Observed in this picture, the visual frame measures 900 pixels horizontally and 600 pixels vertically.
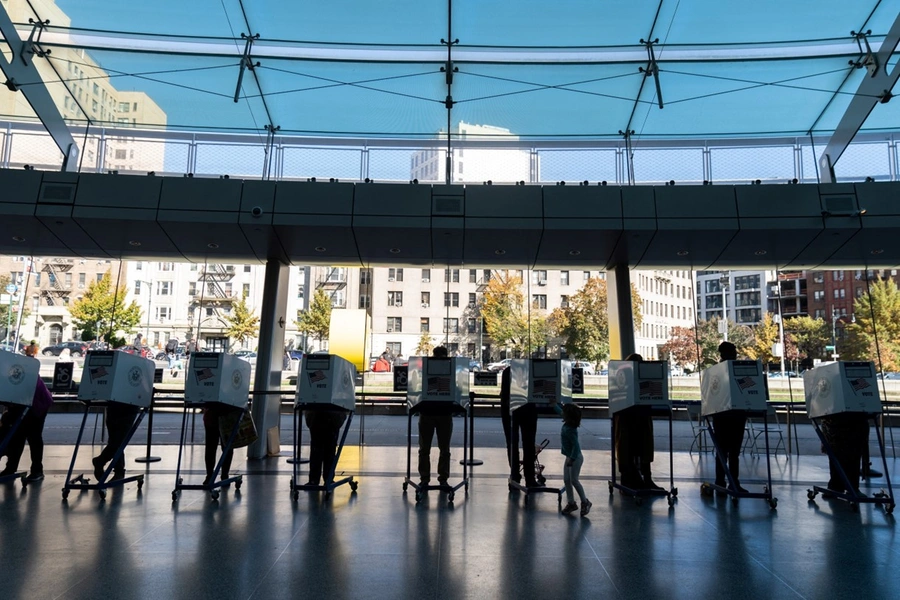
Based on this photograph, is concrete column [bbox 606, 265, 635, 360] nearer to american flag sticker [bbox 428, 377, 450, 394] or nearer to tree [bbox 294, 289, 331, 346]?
american flag sticker [bbox 428, 377, 450, 394]

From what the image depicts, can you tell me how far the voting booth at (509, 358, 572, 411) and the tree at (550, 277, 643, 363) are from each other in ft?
18.8

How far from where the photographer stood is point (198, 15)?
9.55 meters

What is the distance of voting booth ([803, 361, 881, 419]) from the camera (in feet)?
23.5

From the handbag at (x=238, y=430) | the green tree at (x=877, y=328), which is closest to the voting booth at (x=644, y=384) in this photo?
the handbag at (x=238, y=430)

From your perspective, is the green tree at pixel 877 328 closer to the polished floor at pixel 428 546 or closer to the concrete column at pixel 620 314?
the concrete column at pixel 620 314

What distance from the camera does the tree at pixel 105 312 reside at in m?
12.9

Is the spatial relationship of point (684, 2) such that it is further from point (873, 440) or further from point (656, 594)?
point (873, 440)

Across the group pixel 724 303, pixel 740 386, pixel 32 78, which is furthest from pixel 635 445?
pixel 32 78

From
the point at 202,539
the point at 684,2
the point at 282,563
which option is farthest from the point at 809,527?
the point at 684,2

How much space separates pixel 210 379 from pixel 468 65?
6596 mm

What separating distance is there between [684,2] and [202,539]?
9.38 meters

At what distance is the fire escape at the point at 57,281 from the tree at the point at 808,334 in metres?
15.2

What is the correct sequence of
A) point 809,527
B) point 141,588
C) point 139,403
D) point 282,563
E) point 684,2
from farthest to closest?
point 684,2 < point 139,403 < point 809,527 < point 282,563 < point 141,588

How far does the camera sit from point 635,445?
7.70 m
